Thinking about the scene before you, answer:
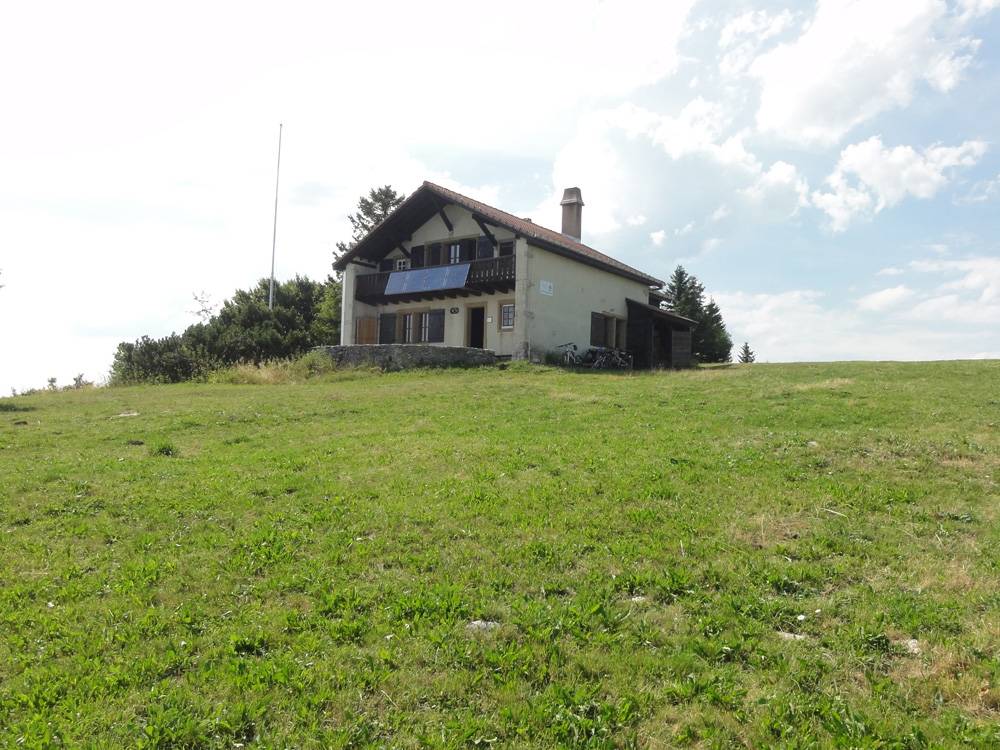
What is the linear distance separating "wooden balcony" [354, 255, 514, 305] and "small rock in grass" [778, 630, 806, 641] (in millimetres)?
22455

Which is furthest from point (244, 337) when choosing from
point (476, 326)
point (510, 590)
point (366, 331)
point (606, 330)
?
point (510, 590)

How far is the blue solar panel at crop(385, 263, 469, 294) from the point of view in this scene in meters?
27.9

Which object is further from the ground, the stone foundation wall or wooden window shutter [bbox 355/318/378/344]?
wooden window shutter [bbox 355/318/378/344]

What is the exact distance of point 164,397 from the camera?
19359 millimetres

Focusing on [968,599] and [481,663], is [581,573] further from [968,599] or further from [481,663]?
[968,599]

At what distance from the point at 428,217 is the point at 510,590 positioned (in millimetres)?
26812

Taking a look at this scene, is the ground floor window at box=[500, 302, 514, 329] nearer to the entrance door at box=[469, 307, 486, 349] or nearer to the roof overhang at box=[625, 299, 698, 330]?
the entrance door at box=[469, 307, 486, 349]

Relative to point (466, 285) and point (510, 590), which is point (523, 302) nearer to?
point (466, 285)

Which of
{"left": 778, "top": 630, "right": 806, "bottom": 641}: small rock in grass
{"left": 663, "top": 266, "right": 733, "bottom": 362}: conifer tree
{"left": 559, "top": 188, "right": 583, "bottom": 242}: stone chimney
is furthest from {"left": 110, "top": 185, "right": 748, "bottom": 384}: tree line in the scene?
{"left": 778, "top": 630, "right": 806, "bottom": 641}: small rock in grass

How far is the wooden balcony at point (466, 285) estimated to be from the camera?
2697 centimetres

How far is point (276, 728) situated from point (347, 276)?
29.2 meters

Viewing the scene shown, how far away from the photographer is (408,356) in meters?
24.8

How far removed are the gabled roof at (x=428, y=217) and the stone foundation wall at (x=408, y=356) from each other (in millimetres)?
4997

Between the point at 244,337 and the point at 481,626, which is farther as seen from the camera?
the point at 244,337
